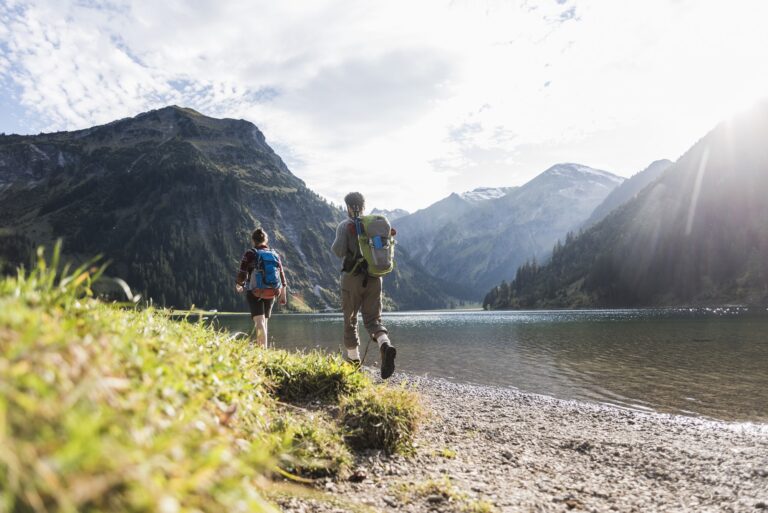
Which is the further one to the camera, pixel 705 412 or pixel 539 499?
pixel 705 412

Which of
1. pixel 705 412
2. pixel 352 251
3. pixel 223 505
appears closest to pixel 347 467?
pixel 223 505

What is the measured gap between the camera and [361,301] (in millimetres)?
11336

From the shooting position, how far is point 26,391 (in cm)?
188

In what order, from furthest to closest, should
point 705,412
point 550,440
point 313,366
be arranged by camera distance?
point 705,412 → point 550,440 → point 313,366

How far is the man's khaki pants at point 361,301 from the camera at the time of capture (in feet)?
36.6

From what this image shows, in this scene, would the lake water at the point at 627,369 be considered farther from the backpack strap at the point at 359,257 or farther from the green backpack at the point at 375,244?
the backpack strap at the point at 359,257

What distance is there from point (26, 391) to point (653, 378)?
26.9m

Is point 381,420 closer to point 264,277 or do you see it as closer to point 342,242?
point 342,242

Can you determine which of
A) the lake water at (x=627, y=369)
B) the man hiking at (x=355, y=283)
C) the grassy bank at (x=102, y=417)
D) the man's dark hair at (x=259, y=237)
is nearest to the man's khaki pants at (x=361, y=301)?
the man hiking at (x=355, y=283)

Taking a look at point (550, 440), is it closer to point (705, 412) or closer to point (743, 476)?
point (743, 476)

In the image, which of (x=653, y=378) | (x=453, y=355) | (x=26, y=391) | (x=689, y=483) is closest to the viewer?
(x=26, y=391)

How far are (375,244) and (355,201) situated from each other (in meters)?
1.57

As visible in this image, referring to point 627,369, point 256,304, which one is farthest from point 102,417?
point 627,369

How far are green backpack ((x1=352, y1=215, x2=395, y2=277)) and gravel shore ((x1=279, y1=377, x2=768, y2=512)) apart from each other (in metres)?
3.78
